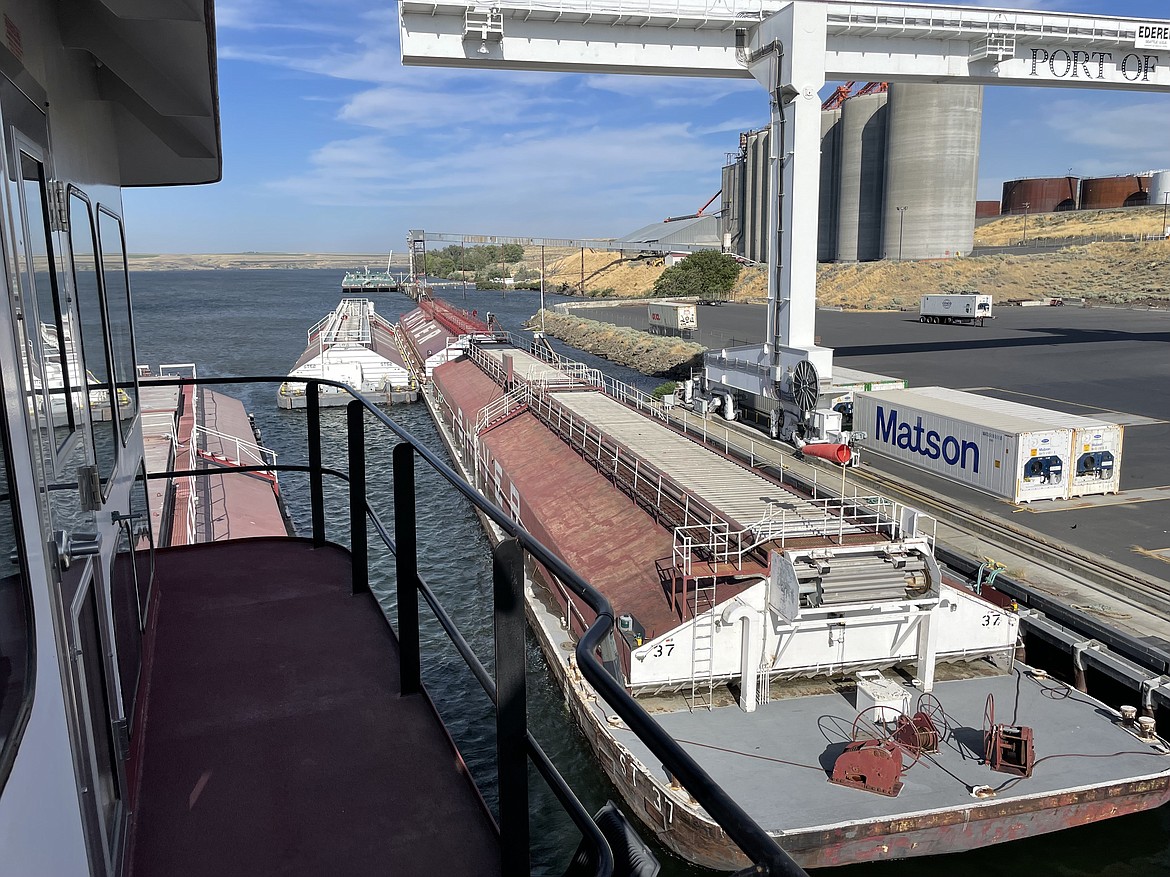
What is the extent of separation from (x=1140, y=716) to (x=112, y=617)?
15.9 metres

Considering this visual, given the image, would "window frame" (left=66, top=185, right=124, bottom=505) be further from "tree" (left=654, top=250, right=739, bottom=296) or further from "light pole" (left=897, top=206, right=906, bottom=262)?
"light pole" (left=897, top=206, right=906, bottom=262)

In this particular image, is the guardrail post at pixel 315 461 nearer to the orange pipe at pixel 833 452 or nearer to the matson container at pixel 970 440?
the orange pipe at pixel 833 452

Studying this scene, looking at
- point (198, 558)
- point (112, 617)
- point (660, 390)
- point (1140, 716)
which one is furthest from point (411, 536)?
point (660, 390)

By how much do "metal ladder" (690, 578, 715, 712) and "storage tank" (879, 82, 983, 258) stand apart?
A: 8706 centimetres

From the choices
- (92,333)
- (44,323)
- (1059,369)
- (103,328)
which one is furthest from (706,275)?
(44,323)

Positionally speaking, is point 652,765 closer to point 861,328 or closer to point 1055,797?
point 1055,797

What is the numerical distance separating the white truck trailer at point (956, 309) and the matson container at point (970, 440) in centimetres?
3929

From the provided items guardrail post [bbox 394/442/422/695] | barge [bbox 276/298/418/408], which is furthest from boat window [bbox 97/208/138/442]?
barge [bbox 276/298/418/408]

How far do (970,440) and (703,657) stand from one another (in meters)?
14.1

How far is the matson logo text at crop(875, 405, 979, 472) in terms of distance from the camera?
80.3 ft

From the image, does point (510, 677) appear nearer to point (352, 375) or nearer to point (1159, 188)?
point (352, 375)

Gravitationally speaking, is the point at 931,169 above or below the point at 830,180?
below

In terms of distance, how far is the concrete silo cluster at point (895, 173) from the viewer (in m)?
89.4

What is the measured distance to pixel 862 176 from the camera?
9975cm
